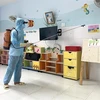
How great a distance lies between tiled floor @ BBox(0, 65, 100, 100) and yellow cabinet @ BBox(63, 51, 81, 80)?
0.58 ft

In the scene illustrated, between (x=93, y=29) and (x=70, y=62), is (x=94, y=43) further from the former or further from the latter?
(x=70, y=62)

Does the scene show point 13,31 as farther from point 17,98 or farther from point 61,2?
point 61,2

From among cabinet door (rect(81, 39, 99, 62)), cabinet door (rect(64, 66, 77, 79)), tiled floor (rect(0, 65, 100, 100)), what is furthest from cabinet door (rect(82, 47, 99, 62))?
tiled floor (rect(0, 65, 100, 100))

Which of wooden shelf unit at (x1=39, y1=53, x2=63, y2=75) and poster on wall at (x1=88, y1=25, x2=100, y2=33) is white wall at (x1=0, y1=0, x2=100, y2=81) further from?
wooden shelf unit at (x1=39, y1=53, x2=63, y2=75)

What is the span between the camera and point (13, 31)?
106 inches

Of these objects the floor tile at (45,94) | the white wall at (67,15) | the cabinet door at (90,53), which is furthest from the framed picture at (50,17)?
the floor tile at (45,94)

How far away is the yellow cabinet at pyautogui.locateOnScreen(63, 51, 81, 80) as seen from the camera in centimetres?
319

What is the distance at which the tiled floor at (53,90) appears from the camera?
2.29 meters

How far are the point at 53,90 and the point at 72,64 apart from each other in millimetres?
940

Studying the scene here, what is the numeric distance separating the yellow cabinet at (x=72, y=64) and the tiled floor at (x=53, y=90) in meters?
0.18

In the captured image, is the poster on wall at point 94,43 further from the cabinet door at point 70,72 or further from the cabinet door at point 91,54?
the cabinet door at point 70,72

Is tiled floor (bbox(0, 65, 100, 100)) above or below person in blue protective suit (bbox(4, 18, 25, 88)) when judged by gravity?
below

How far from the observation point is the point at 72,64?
10.7 ft

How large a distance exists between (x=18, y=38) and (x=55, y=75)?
64.1 inches
